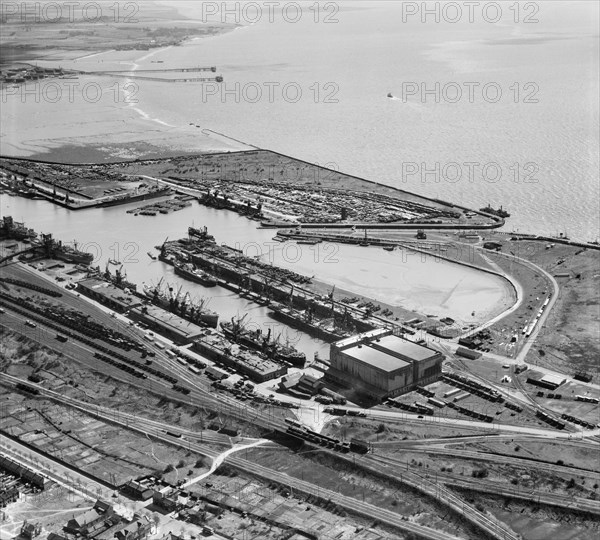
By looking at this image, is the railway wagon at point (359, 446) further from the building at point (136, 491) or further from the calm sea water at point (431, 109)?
the calm sea water at point (431, 109)

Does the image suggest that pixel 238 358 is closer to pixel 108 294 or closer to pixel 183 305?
pixel 183 305

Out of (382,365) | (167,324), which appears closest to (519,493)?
(382,365)

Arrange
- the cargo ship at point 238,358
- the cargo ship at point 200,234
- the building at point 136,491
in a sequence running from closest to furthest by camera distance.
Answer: the building at point 136,491 < the cargo ship at point 238,358 < the cargo ship at point 200,234

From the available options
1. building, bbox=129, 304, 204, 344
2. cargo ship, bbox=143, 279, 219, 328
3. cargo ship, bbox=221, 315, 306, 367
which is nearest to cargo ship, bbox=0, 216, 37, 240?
cargo ship, bbox=143, 279, 219, 328

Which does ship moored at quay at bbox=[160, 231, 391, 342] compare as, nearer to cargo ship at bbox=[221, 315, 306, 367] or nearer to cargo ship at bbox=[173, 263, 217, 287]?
cargo ship at bbox=[173, 263, 217, 287]

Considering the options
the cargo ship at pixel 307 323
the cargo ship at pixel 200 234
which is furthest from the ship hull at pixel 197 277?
the cargo ship at pixel 200 234

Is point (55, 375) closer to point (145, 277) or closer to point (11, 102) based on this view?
point (145, 277)

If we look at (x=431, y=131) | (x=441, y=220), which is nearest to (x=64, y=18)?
(x=431, y=131)
